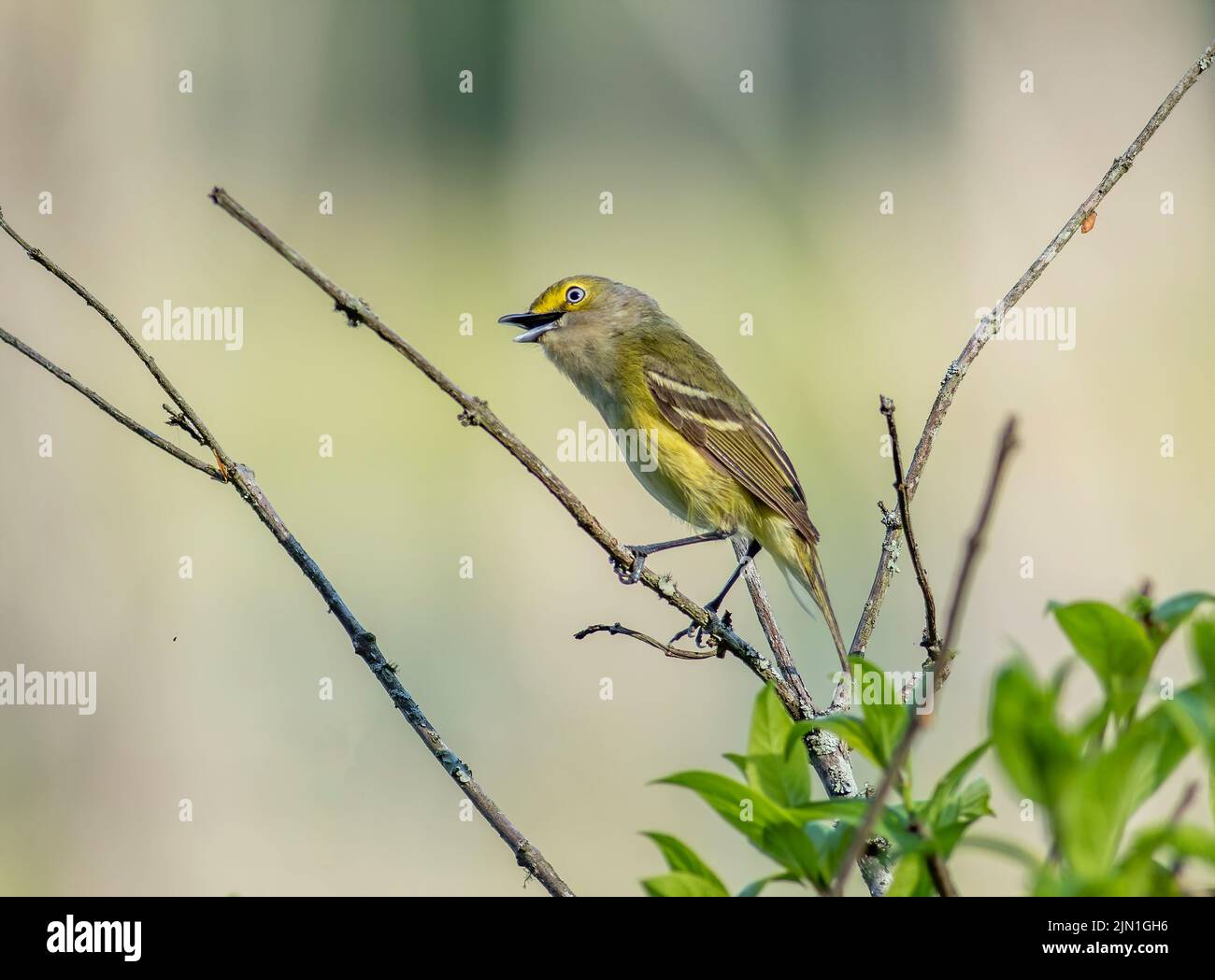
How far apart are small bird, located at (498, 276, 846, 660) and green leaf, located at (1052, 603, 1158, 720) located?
327cm

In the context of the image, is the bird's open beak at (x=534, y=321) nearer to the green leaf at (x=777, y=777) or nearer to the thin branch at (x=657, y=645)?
the thin branch at (x=657, y=645)

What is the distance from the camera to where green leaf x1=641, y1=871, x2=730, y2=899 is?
0.91 meters

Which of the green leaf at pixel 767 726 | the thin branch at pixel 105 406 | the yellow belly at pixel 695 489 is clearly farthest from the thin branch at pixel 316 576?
the yellow belly at pixel 695 489

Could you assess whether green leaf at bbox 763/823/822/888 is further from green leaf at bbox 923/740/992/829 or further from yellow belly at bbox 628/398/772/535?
yellow belly at bbox 628/398/772/535

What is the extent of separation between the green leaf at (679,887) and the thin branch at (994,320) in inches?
45.8

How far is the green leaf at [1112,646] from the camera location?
0.83 meters

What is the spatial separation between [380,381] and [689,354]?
6043 millimetres

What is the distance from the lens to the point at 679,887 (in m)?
0.91

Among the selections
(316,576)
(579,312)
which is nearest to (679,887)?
(316,576)

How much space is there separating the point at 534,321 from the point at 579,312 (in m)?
0.24

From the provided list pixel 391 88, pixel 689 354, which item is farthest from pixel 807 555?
pixel 391 88

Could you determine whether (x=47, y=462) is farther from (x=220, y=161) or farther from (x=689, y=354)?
(x=689, y=354)
